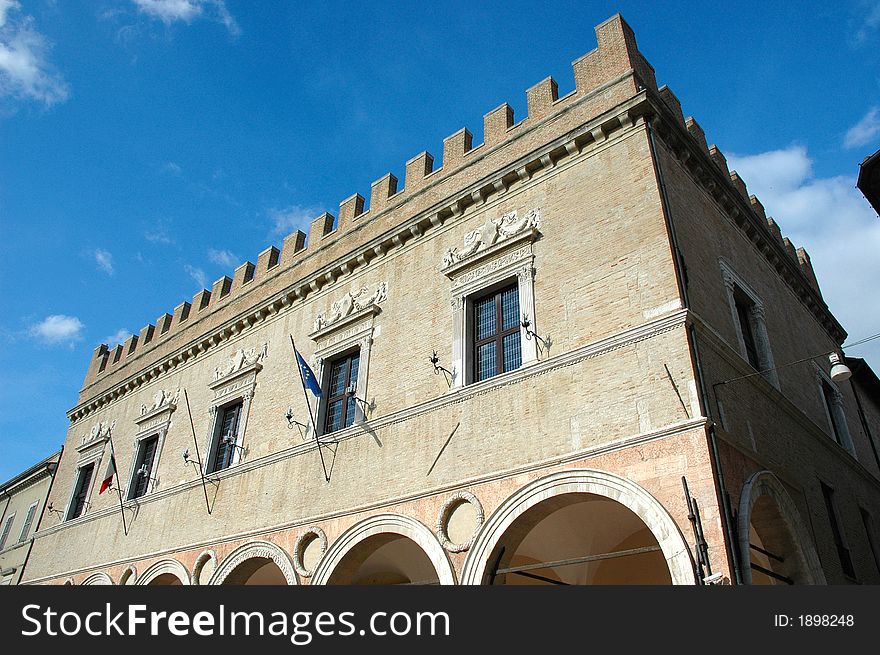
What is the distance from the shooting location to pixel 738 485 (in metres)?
7.48

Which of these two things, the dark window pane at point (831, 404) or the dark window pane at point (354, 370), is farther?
the dark window pane at point (831, 404)

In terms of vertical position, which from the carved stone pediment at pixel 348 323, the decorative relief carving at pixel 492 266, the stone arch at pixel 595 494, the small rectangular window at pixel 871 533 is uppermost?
the carved stone pediment at pixel 348 323

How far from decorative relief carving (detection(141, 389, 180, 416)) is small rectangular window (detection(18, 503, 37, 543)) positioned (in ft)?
24.3

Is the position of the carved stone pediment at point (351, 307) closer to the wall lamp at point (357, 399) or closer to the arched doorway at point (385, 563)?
the wall lamp at point (357, 399)

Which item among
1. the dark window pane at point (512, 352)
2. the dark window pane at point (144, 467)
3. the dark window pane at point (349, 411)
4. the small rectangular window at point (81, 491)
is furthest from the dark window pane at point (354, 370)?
the small rectangular window at point (81, 491)

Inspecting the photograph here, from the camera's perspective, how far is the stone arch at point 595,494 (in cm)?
694

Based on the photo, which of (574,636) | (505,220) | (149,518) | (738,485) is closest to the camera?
(574,636)

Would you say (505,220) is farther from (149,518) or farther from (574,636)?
(149,518)

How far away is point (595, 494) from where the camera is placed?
308 inches

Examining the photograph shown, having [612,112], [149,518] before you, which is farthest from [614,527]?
→ [149,518]

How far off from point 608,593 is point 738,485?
269cm

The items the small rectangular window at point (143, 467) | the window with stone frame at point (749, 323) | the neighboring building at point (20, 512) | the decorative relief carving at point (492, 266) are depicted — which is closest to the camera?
the window with stone frame at point (749, 323)

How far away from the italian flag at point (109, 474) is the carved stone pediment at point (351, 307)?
6403 millimetres

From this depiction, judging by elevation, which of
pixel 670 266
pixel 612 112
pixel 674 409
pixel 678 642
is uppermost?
pixel 612 112
